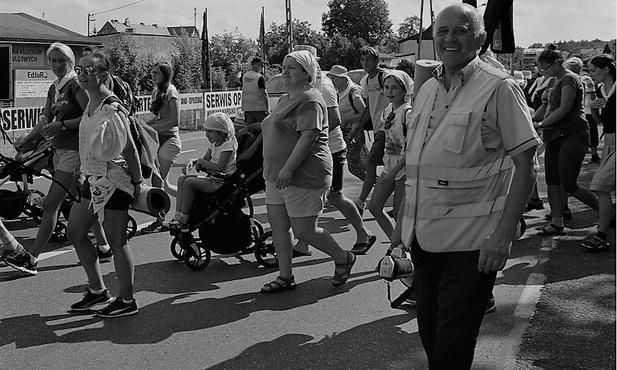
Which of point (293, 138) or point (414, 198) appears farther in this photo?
point (293, 138)

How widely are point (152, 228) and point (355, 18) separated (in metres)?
112

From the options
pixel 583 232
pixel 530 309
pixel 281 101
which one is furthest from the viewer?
pixel 583 232

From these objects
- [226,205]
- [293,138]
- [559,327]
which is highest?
[293,138]

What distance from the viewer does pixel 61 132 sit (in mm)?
6531

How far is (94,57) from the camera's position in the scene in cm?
520

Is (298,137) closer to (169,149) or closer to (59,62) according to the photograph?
(59,62)

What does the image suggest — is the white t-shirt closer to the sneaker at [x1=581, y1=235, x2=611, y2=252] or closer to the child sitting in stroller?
the child sitting in stroller

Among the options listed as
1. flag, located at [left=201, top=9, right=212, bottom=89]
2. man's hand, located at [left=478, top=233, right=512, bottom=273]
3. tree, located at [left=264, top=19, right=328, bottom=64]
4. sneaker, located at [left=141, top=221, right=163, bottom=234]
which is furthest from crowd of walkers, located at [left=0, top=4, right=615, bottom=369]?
tree, located at [left=264, top=19, right=328, bottom=64]

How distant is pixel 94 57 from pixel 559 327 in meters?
3.65

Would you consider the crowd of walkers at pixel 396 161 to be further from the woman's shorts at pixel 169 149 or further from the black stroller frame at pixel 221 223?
the black stroller frame at pixel 221 223

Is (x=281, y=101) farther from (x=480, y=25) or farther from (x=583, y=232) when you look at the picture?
(x=583, y=232)

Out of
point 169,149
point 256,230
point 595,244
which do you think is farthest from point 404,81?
point 169,149

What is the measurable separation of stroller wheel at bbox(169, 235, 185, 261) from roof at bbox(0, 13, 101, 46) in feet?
107

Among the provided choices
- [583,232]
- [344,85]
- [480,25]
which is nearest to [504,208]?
[480,25]
